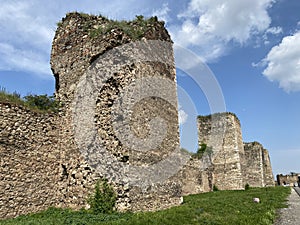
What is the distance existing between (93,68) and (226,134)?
780 inches

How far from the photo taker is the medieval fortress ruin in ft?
32.3

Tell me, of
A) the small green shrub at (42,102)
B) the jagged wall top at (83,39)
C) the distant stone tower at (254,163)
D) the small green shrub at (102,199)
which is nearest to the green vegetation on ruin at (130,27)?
the jagged wall top at (83,39)

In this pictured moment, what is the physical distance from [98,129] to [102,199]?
2.14 metres

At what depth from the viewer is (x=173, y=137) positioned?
12547 millimetres

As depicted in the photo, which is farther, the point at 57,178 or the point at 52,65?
the point at 52,65

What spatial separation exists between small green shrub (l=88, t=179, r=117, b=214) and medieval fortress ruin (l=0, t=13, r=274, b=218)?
18 centimetres

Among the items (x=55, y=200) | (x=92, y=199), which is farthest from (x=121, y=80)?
(x=55, y=200)

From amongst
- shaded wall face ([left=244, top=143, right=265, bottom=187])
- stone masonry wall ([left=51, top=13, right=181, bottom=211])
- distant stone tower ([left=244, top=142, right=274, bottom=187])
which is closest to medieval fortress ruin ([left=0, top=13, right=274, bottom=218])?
stone masonry wall ([left=51, top=13, right=181, bottom=211])

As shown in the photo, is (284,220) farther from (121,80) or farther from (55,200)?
(55,200)

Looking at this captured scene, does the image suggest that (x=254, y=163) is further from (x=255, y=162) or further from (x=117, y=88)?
(x=117, y=88)

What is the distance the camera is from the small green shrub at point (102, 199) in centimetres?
915

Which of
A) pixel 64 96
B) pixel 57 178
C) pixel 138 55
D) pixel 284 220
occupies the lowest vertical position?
pixel 284 220

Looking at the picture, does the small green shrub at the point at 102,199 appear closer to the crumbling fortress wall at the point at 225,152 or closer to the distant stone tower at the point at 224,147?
the crumbling fortress wall at the point at 225,152

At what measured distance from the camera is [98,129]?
33.1 ft
